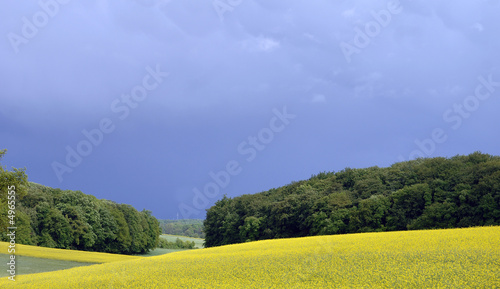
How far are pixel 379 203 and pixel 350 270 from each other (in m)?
34.6

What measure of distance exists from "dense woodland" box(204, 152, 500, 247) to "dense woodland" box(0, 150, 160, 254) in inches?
881

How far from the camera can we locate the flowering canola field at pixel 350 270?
1519 cm

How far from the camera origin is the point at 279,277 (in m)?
17.6

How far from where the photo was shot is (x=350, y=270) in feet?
57.0

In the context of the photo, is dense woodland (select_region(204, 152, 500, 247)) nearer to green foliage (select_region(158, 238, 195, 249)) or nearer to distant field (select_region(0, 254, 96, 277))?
distant field (select_region(0, 254, 96, 277))

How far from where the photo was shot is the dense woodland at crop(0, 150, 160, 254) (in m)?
66.4

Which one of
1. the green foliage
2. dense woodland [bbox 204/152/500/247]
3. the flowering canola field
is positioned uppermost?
the green foliage

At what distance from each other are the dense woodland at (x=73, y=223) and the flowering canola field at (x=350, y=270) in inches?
1621

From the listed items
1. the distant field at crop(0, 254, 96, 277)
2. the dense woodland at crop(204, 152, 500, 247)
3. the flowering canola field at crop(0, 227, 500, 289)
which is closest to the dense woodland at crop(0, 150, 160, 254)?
the distant field at crop(0, 254, 96, 277)

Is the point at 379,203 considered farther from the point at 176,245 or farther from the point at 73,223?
the point at 176,245

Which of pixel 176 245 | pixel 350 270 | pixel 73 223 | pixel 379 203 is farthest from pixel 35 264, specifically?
pixel 176 245

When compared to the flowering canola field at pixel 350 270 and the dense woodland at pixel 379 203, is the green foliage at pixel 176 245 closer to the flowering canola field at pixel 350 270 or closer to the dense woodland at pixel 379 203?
the dense woodland at pixel 379 203

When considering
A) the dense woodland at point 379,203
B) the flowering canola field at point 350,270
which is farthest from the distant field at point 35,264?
the dense woodland at point 379,203

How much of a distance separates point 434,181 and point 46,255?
45254mm
